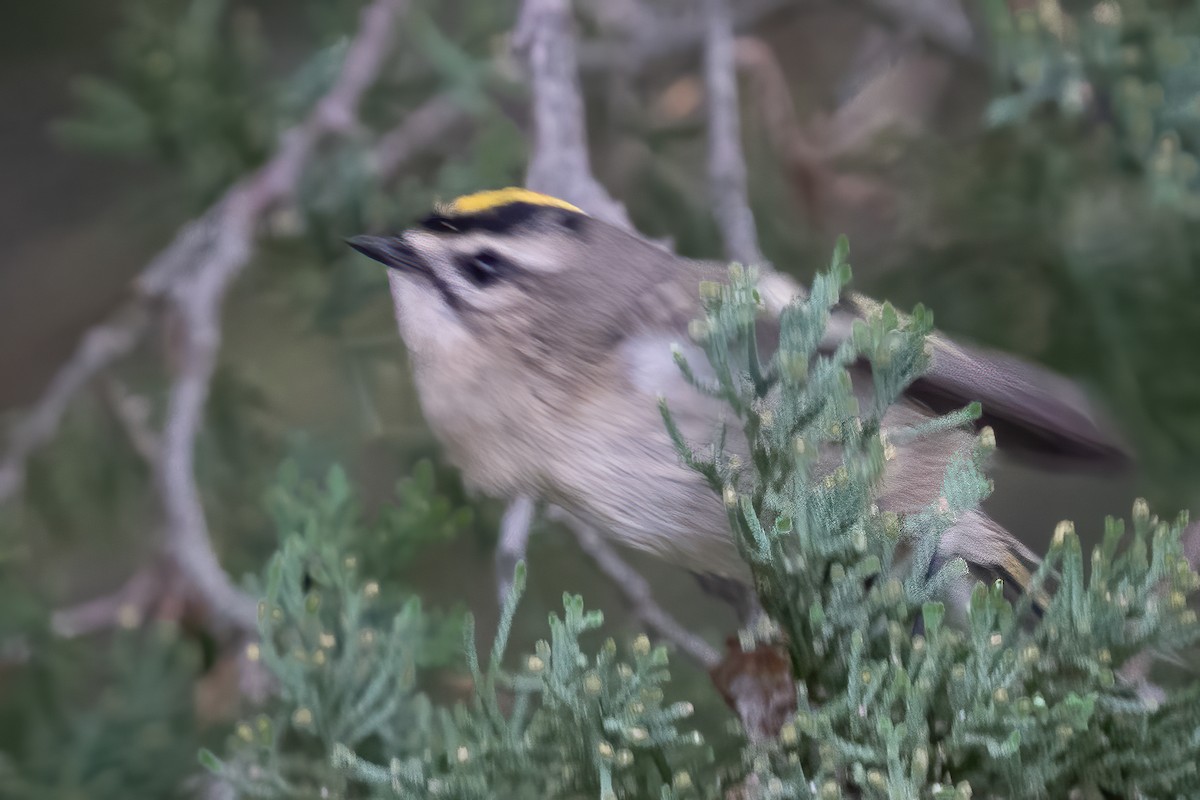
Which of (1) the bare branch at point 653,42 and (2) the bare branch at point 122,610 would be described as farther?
(1) the bare branch at point 653,42

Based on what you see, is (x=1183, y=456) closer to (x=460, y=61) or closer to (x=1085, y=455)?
(x=1085, y=455)

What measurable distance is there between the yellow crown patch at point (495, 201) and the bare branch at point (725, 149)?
291 millimetres

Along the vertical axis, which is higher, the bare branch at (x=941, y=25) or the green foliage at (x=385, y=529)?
the bare branch at (x=941, y=25)

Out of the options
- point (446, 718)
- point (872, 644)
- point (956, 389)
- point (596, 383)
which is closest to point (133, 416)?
point (596, 383)

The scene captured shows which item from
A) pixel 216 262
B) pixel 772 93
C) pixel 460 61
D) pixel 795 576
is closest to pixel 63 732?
pixel 216 262

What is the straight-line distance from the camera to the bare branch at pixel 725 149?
1.34 m

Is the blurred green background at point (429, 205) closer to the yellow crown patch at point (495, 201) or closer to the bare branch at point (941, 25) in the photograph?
the bare branch at point (941, 25)

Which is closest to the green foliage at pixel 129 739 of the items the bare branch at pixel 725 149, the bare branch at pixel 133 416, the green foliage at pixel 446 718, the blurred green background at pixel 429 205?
the blurred green background at pixel 429 205

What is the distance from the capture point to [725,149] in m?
1.41

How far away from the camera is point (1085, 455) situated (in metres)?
1.07

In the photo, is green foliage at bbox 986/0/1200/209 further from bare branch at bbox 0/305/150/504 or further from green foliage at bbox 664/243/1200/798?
bare branch at bbox 0/305/150/504

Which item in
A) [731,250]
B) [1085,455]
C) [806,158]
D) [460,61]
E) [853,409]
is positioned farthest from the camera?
[806,158]

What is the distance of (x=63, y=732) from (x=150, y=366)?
65cm

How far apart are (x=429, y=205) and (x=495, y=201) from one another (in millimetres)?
419
